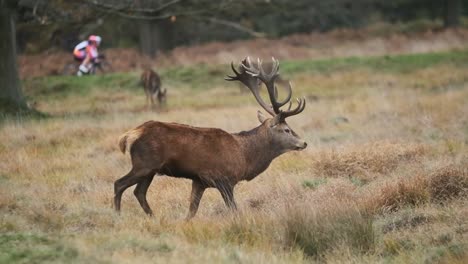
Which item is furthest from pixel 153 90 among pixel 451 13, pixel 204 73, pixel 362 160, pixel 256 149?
pixel 451 13

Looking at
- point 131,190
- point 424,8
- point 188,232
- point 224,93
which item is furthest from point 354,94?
point 424,8

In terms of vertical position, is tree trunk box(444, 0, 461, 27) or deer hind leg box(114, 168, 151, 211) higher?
tree trunk box(444, 0, 461, 27)

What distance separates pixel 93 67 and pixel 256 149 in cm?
2089

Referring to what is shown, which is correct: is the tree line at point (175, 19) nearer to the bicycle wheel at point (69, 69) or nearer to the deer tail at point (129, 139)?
the bicycle wheel at point (69, 69)

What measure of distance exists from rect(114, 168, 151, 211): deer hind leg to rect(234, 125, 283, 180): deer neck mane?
1.48 metres

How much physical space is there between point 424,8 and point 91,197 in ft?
147

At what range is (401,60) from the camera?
29.8m

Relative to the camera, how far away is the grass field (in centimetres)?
838

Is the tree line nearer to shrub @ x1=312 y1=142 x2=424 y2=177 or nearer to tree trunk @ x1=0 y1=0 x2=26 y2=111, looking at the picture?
tree trunk @ x1=0 y1=0 x2=26 y2=111

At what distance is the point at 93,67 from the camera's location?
31.1 meters

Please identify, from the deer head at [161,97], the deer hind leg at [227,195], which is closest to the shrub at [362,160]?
the deer hind leg at [227,195]

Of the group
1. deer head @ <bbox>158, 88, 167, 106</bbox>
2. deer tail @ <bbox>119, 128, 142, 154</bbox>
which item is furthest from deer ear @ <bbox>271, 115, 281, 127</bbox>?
deer head @ <bbox>158, 88, 167, 106</bbox>

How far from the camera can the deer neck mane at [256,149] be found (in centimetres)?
1095

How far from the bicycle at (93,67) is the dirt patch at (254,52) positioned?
0.27 m
